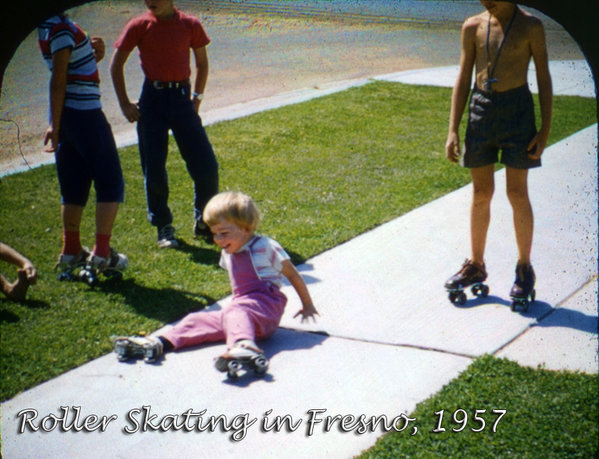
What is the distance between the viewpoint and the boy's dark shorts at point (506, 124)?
3.98 metres

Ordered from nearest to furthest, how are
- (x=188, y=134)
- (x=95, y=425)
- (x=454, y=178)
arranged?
1. (x=95, y=425)
2. (x=188, y=134)
3. (x=454, y=178)

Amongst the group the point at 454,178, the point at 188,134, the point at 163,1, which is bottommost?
the point at 454,178

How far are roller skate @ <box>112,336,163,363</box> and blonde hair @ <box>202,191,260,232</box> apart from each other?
686mm

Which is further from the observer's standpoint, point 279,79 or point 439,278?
point 279,79

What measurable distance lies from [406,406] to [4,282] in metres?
2.61

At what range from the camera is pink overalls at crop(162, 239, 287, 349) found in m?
3.77

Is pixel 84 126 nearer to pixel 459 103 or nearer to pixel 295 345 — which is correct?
pixel 295 345

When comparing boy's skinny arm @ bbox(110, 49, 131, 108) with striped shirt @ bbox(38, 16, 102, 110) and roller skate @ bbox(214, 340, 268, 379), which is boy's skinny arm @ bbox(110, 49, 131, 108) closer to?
striped shirt @ bbox(38, 16, 102, 110)

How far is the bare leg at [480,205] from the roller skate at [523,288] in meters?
0.30

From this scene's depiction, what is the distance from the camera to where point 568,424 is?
3029 mm

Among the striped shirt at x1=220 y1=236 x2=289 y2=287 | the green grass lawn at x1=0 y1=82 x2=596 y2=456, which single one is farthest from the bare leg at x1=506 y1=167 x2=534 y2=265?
the striped shirt at x1=220 y1=236 x2=289 y2=287

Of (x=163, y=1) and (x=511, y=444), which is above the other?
(x=163, y=1)

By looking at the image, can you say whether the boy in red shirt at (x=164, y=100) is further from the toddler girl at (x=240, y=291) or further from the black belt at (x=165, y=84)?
the toddler girl at (x=240, y=291)

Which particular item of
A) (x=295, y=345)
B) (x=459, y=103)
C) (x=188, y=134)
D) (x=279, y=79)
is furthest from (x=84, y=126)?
(x=279, y=79)
